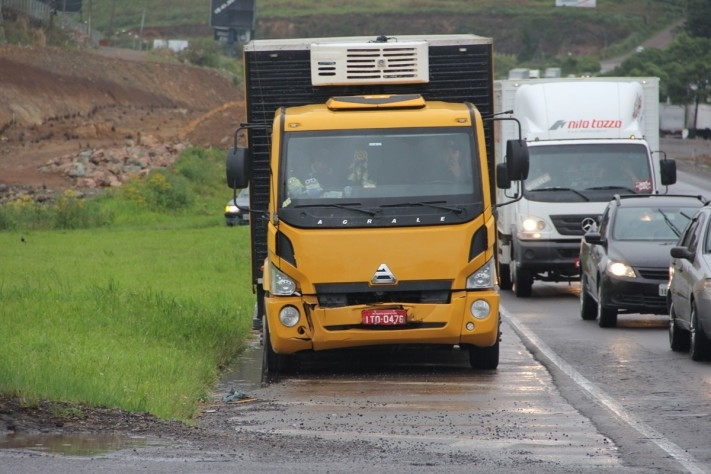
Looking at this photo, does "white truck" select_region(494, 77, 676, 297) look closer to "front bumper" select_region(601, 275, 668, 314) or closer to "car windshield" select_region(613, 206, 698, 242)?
"car windshield" select_region(613, 206, 698, 242)

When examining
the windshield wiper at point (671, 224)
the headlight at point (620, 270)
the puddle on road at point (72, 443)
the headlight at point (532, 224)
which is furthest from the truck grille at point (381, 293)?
the headlight at point (532, 224)

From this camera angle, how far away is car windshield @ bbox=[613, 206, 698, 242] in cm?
2094

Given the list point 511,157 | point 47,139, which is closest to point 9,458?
point 511,157

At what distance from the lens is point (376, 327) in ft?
46.8

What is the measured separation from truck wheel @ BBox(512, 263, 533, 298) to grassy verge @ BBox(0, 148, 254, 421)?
4385mm

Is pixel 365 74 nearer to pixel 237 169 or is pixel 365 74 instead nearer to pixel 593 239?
pixel 237 169

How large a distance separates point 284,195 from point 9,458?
5798 millimetres

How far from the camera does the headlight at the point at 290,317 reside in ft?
47.0

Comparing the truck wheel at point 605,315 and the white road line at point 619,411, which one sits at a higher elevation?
the white road line at point 619,411

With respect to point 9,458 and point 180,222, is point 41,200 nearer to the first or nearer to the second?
point 180,222

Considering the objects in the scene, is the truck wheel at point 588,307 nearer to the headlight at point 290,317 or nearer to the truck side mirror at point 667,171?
the truck side mirror at point 667,171

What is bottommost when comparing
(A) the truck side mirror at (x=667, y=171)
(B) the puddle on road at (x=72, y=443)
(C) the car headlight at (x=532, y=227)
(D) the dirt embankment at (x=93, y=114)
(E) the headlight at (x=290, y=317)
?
(D) the dirt embankment at (x=93, y=114)

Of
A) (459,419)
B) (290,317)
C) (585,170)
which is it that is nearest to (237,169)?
(290,317)

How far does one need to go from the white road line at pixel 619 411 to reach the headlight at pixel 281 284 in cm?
276
